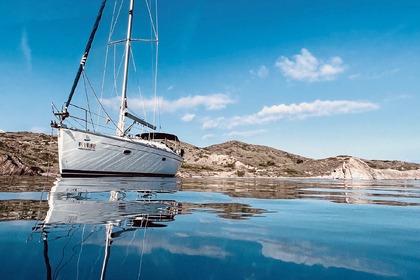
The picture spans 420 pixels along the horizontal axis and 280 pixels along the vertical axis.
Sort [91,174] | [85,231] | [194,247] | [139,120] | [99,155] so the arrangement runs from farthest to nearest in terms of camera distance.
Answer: [139,120] → [91,174] → [99,155] → [85,231] → [194,247]

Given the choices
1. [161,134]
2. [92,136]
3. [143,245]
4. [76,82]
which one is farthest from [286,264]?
[161,134]

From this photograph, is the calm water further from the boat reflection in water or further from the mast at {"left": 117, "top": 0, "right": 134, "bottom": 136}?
the mast at {"left": 117, "top": 0, "right": 134, "bottom": 136}

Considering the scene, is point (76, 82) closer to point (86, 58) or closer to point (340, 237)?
point (86, 58)

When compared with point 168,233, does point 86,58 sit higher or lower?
higher

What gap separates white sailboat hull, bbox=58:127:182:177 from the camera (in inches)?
726

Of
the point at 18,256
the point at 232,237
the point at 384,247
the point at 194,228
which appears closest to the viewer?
the point at 18,256

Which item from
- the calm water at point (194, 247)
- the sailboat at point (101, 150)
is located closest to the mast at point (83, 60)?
the sailboat at point (101, 150)

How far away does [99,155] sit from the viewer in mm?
19500

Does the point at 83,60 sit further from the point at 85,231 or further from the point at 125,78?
the point at 85,231

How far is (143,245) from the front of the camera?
3053 millimetres

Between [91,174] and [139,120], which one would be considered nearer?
[91,174]

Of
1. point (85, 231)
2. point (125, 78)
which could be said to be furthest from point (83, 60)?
point (85, 231)

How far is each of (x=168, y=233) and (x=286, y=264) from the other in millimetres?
1684

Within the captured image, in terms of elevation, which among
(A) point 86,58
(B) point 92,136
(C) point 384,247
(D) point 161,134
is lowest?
(C) point 384,247
